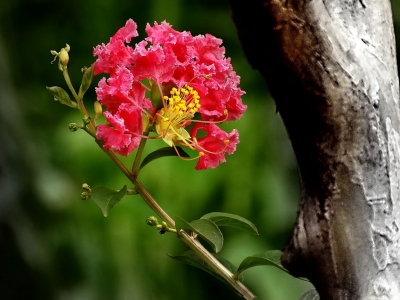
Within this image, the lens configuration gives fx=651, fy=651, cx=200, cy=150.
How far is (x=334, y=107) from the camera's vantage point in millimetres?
609

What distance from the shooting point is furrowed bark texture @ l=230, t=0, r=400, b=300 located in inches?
23.6

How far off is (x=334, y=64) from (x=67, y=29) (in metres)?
1.25

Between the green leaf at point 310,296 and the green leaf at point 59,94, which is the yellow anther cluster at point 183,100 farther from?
the green leaf at point 310,296

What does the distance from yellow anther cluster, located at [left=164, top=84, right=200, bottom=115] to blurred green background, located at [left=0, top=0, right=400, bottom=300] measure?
0.86 meters

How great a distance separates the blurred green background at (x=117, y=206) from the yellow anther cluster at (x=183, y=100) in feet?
2.83

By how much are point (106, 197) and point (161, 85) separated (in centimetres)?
13

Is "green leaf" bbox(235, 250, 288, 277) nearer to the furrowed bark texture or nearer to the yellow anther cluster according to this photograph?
the furrowed bark texture

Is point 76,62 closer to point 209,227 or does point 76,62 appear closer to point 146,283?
point 146,283

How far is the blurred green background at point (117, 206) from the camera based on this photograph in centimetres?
156

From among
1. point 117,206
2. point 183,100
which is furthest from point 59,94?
point 117,206

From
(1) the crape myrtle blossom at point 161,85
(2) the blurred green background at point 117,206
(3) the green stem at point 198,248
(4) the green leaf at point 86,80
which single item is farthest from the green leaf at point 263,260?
(2) the blurred green background at point 117,206


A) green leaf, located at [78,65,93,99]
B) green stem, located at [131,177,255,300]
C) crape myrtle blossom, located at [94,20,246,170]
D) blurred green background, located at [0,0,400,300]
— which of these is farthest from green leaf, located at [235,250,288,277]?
blurred green background, located at [0,0,400,300]

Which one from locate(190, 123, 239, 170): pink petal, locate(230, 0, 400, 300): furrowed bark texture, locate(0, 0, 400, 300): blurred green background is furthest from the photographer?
locate(0, 0, 400, 300): blurred green background

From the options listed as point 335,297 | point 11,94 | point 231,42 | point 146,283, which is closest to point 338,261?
point 335,297
